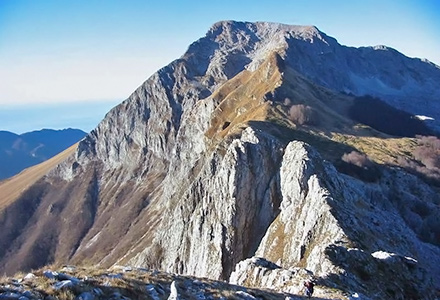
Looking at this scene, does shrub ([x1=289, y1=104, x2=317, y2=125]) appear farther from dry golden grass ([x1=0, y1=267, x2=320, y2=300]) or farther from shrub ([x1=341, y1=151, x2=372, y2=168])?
dry golden grass ([x1=0, y1=267, x2=320, y2=300])

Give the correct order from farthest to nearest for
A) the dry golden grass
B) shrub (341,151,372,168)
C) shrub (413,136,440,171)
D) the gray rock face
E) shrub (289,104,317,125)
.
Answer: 1. shrub (289,104,317,125)
2. shrub (413,136,440,171)
3. shrub (341,151,372,168)
4. the gray rock face
5. the dry golden grass

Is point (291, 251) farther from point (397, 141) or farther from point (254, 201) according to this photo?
point (397, 141)

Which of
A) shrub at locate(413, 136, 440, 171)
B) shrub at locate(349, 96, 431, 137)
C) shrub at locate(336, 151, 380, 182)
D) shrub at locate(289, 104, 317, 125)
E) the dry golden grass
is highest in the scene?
shrub at locate(349, 96, 431, 137)

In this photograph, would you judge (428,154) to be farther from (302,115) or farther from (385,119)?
(385,119)

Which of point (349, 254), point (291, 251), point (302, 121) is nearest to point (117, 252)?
point (302, 121)

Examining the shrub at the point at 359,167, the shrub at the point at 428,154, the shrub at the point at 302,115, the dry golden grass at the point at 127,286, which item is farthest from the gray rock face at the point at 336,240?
the shrub at the point at 302,115

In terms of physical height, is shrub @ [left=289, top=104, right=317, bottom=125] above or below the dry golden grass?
above

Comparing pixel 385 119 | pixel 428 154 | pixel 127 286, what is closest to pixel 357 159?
pixel 428 154

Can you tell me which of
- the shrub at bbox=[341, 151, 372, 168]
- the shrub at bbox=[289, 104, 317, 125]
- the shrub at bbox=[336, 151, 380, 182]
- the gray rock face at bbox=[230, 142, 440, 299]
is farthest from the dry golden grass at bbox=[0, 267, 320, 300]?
the shrub at bbox=[289, 104, 317, 125]

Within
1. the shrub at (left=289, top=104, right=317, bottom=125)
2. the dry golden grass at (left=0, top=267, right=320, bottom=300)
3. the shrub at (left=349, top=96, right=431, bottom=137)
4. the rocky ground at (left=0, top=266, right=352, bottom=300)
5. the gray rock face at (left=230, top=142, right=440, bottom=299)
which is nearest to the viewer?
the rocky ground at (left=0, top=266, right=352, bottom=300)

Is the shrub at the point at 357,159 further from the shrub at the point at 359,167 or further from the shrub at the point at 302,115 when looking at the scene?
the shrub at the point at 302,115
